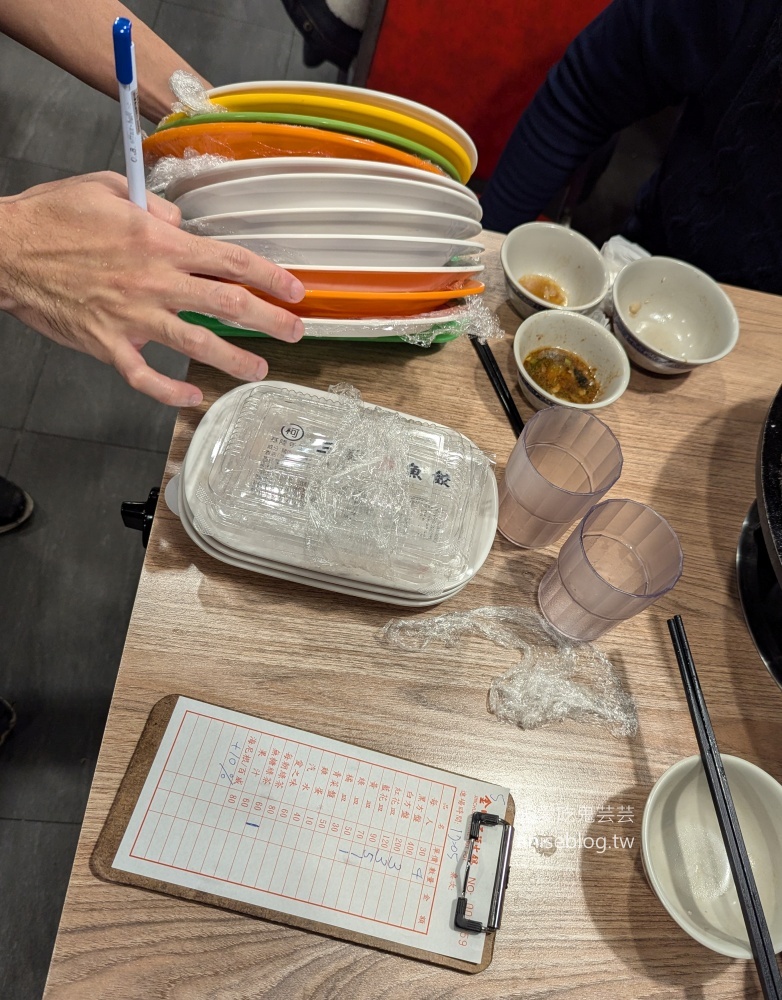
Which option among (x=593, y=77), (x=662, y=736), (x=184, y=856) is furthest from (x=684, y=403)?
(x=184, y=856)

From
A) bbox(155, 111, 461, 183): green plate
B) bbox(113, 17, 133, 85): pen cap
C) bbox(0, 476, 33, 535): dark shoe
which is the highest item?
bbox(113, 17, 133, 85): pen cap

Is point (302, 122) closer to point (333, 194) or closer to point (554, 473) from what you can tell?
point (333, 194)

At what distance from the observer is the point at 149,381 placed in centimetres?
73

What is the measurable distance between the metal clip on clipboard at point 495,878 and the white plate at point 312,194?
0.72 m

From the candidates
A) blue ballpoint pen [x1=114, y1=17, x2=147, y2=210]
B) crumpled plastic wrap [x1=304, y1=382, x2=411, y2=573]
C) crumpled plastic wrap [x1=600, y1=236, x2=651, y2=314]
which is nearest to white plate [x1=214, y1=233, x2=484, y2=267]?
blue ballpoint pen [x1=114, y1=17, x2=147, y2=210]

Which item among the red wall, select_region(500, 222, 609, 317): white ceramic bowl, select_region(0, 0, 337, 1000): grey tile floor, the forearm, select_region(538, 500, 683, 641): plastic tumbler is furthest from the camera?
the red wall

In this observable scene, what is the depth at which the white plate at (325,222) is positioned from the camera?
735 millimetres

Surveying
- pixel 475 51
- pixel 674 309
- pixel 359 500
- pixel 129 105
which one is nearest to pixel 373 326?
pixel 359 500

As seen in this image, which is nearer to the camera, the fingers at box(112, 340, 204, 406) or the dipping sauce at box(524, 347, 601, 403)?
the fingers at box(112, 340, 204, 406)

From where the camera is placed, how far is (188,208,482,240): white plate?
735mm

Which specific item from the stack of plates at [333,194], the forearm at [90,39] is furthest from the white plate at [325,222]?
the forearm at [90,39]

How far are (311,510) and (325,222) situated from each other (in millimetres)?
356

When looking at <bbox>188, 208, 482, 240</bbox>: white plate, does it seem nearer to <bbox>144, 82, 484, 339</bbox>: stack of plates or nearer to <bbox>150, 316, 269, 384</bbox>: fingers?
<bbox>144, 82, 484, 339</bbox>: stack of plates

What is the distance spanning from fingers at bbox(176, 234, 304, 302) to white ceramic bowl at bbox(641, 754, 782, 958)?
703 millimetres
